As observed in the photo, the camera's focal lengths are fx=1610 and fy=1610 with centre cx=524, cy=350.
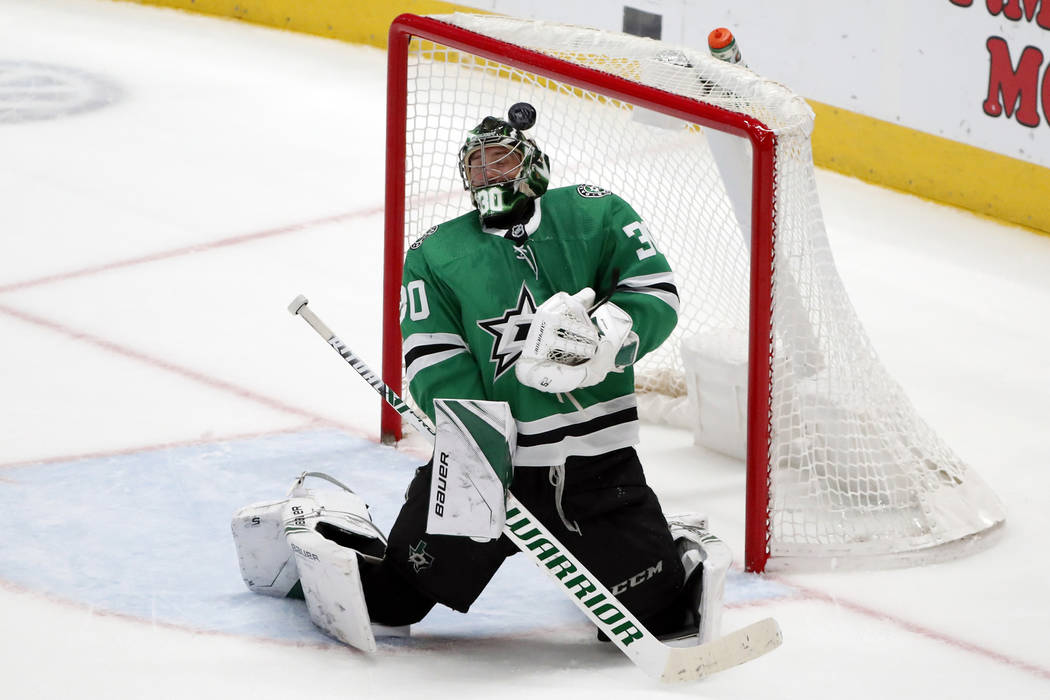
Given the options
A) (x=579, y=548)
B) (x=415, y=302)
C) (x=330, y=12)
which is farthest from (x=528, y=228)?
(x=330, y=12)

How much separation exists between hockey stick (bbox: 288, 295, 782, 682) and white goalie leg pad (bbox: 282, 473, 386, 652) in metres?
0.27

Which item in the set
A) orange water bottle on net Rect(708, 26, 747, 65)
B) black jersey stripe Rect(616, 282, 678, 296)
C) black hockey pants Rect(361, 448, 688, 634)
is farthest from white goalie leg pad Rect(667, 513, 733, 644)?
orange water bottle on net Rect(708, 26, 747, 65)

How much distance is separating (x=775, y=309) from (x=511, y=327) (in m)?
0.62

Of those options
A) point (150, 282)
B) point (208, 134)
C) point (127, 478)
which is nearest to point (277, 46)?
point (208, 134)

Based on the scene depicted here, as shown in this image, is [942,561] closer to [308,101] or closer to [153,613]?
[153,613]

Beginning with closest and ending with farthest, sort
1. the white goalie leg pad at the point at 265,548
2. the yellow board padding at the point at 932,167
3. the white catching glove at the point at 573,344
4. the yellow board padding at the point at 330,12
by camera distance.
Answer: the white catching glove at the point at 573,344
the white goalie leg pad at the point at 265,548
the yellow board padding at the point at 932,167
the yellow board padding at the point at 330,12

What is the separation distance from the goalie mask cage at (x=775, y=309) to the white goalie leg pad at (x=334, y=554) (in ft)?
2.42

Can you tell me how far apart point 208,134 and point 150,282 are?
5.45 ft

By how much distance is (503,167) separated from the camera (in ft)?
8.47

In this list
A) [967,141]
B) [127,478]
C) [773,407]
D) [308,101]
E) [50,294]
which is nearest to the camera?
[773,407]

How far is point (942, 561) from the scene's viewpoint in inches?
123

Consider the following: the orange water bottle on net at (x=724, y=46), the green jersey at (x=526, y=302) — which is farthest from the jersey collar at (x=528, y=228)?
the orange water bottle on net at (x=724, y=46)

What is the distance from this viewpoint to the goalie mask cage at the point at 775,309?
2.96 m

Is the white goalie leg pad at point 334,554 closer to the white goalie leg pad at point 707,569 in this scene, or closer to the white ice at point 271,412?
the white ice at point 271,412
